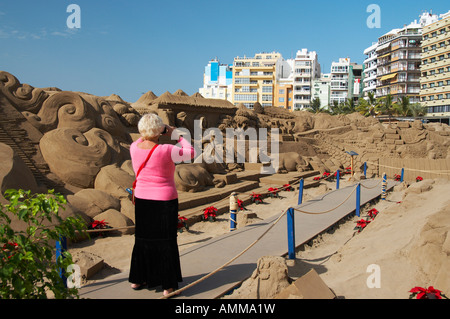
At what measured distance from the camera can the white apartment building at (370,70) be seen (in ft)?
149

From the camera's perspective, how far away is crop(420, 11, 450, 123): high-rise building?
3207cm

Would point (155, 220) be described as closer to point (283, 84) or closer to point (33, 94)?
point (33, 94)

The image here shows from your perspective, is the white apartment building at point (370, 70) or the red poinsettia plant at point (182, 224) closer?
the red poinsettia plant at point (182, 224)

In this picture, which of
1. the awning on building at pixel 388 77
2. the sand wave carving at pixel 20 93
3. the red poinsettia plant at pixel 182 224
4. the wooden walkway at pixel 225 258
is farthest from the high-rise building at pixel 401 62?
the sand wave carving at pixel 20 93

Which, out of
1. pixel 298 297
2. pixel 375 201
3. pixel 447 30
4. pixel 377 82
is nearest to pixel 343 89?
pixel 377 82

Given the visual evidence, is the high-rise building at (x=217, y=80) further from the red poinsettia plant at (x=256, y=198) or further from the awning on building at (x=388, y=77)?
the red poinsettia plant at (x=256, y=198)

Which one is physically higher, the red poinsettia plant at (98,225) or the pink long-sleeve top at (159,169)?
the pink long-sleeve top at (159,169)

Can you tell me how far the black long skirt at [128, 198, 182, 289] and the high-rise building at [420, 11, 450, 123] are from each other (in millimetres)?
36630

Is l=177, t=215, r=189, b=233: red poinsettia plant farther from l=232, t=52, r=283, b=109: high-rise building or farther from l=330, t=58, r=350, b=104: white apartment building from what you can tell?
l=330, t=58, r=350, b=104: white apartment building

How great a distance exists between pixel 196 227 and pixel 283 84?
140ft

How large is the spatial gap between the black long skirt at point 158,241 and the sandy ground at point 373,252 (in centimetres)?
82

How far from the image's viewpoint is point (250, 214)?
6840mm

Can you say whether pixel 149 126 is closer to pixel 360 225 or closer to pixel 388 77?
pixel 360 225

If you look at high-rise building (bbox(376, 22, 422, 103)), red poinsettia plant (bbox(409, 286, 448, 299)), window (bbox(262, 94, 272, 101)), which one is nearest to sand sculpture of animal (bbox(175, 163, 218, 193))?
red poinsettia plant (bbox(409, 286, 448, 299))
